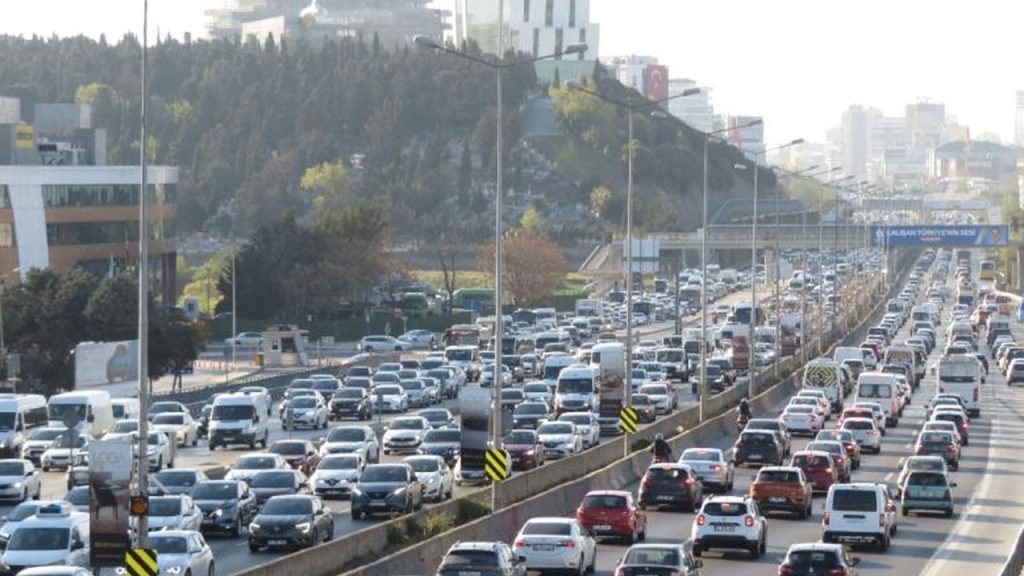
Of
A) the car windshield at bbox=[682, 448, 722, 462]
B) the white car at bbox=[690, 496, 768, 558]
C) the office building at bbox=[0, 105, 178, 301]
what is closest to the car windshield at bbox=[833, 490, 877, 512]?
the white car at bbox=[690, 496, 768, 558]

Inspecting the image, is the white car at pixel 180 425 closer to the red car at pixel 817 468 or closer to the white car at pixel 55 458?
the white car at pixel 55 458

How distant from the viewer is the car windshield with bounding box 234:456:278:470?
51297 mm

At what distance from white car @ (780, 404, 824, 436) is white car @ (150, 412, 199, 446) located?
690 inches

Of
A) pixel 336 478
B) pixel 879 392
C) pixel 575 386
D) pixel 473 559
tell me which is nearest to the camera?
pixel 473 559

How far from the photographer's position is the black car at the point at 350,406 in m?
78.3

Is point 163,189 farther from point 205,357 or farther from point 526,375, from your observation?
point 526,375

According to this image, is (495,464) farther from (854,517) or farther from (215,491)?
(854,517)

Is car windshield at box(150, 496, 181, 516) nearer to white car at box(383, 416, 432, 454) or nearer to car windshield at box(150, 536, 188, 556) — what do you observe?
car windshield at box(150, 536, 188, 556)

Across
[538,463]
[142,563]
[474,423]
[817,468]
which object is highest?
[474,423]

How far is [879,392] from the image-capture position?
79250mm

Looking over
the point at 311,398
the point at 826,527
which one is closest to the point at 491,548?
the point at 826,527

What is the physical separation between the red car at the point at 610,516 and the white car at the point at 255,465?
9.57m

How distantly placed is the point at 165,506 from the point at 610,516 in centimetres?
801

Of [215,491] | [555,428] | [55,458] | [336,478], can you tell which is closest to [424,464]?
[336,478]
